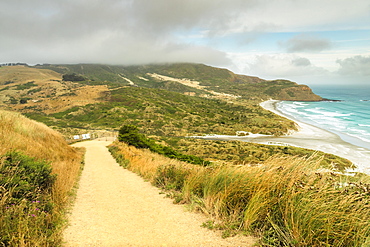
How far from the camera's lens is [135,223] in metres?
4.88

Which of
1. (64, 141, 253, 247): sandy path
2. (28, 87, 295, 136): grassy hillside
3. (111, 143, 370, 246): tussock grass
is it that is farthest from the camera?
(28, 87, 295, 136): grassy hillside

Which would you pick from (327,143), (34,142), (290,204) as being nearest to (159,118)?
(327,143)

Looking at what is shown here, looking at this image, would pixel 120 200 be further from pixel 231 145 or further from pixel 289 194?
pixel 231 145

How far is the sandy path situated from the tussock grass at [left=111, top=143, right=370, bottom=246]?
380mm

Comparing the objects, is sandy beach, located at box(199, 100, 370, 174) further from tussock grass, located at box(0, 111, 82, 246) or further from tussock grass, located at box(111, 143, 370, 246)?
tussock grass, located at box(0, 111, 82, 246)

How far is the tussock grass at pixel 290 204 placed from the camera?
3.39 meters

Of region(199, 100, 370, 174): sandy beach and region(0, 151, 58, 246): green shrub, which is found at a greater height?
region(0, 151, 58, 246): green shrub

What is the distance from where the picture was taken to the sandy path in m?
3.99

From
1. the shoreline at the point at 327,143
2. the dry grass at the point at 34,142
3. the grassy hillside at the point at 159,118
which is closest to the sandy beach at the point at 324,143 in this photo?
the shoreline at the point at 327,143

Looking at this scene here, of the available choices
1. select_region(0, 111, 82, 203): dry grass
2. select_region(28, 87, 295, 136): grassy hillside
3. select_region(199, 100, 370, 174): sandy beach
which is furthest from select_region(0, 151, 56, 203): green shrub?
select_region(28, 87, 295, 136): grassy hillside

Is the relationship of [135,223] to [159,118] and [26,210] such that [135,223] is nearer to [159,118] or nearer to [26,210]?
[26,210]

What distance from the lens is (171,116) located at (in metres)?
105

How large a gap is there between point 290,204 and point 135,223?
3.34 m

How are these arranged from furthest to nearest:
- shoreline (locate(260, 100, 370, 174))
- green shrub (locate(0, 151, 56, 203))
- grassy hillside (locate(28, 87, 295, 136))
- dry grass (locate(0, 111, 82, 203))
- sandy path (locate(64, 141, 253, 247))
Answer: grassy hillside (locate(28, 87, 295, 136)) < shoreline (locate(260, 100, 370, 174)) < dry grass (locate(0, 111, 82, 203)) < green shrub (locate(0, 151, 56, 203)) < sandy path (locate(64, 141, 253, 247))
